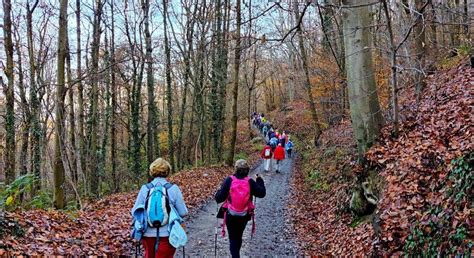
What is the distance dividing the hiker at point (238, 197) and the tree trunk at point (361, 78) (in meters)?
3.98

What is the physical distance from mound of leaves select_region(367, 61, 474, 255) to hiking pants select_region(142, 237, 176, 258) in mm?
3039

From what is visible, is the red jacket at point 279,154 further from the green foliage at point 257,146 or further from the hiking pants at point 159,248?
the hiking pants at point 159,248

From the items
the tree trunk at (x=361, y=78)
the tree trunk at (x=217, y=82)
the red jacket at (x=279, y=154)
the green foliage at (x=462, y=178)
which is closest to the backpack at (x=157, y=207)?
the green foliage at (x=462, y=178)

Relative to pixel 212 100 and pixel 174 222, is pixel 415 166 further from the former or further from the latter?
pixel 212 100

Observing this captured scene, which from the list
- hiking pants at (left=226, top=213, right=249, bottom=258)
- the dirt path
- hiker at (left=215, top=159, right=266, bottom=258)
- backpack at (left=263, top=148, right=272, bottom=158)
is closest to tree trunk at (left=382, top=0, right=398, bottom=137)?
the dirt path

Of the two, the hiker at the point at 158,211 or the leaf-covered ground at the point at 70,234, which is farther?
the leaf-covered ground at the point at 70,234

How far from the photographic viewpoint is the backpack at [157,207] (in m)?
4.80

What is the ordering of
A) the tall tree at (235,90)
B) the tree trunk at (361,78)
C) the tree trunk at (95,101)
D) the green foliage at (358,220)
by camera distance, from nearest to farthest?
the green foliage at (358,220)
the tree trunk at (361,78)
the tall tree at (235,90)
the tree trunk at (95,101)

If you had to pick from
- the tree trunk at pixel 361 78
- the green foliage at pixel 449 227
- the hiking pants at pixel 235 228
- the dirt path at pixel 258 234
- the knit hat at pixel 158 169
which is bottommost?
the dirt path at pixel 258 234

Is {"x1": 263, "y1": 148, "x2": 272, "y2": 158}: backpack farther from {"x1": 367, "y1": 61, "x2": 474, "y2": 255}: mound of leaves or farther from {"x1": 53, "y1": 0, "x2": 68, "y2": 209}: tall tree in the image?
{"x1": 53, "y1": 0, "x2": 68, "y2": 209}: tall tree

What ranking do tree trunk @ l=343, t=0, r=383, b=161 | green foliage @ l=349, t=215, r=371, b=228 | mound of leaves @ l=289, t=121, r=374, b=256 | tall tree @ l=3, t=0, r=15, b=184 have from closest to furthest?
mound of leaves @ l=289, t=121, r=374, b=256 < green foliage @ l=349, t=215, r=371, b=228 < tree trunk @ l=343, t=0, r=383, b=161 < tall tree @ l=3, t=0, r=15, b=184

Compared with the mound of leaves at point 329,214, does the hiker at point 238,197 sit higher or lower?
higher

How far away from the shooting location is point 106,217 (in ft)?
30.6

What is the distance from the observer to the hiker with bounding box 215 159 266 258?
6184mm
